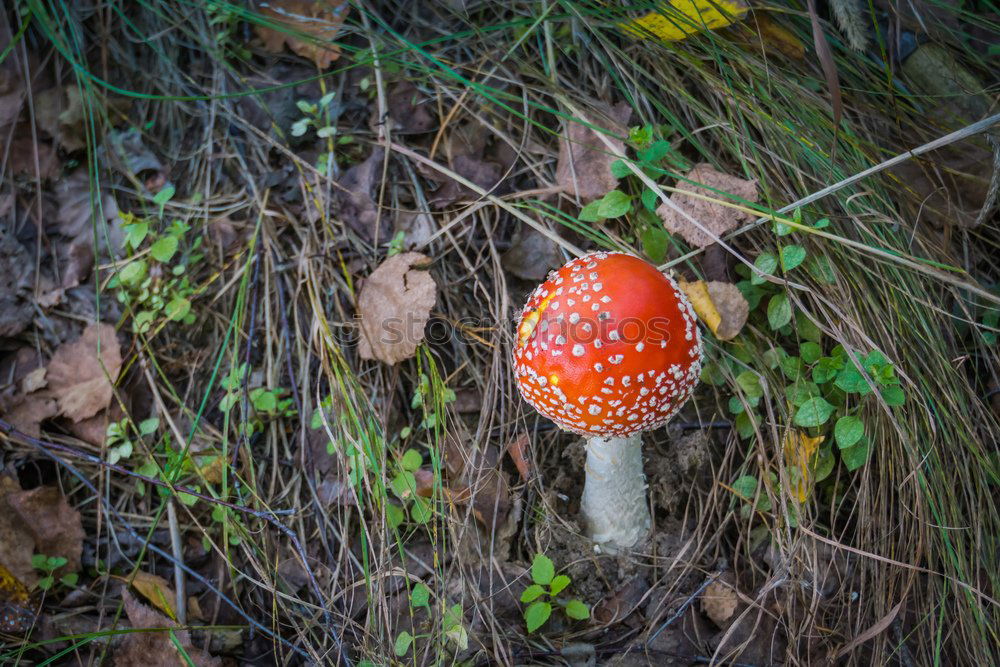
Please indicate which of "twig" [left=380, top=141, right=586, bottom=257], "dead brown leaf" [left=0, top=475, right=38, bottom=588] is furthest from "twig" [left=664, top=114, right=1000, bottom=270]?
"dead brown leaf" [left=0, top=475, right=38, bottom=588]

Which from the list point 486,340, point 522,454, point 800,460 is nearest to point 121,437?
point 486,340

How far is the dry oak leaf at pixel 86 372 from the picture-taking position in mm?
3045

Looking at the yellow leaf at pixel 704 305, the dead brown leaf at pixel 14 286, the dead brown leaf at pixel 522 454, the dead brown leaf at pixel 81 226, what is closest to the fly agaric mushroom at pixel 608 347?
the yellow leaf at pixel 704 305

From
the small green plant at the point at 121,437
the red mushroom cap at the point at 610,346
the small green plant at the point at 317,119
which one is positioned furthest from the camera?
the small green plant at the point at 317,119

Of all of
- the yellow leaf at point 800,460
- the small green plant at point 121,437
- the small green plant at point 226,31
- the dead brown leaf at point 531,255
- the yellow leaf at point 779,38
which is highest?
the yellow leaf at point 779,38

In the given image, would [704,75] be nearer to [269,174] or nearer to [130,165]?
[269,174]

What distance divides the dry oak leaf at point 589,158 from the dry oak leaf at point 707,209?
32cm

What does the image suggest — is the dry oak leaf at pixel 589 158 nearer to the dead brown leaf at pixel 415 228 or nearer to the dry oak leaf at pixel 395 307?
the dead brown leaf at pixel 415 228

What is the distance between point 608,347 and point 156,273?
7.88 ft

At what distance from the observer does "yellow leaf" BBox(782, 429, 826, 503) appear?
2627 mm

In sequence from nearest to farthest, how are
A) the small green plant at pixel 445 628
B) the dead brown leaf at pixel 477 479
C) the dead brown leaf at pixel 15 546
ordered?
the small green plant at pixel 445 628, the dead brown leaf at pixel 15 546, the dead brown leaf at pixel 477 479

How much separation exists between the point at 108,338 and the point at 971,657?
155 inches

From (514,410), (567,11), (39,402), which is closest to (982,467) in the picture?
(514,410)

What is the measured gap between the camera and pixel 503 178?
302 cm
